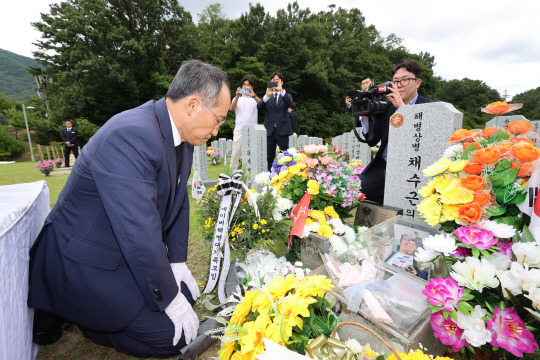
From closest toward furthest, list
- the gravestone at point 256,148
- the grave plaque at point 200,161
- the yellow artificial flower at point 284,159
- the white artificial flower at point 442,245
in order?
the white artificial flower at point 442,245, the yellow artificial flower at point 284,159, the gravestone at point 256,148, the grave plaque at point 200,161

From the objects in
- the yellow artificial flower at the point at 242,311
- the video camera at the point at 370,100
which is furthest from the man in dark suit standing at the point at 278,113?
the yellow artificial flower at the point at 242,311

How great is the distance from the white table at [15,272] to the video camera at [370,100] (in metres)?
3.23

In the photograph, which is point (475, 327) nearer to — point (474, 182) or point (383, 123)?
point (474, 182)

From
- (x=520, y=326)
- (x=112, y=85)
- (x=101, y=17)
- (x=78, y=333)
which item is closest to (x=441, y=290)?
(x=520, y=326)

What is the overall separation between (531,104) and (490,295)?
40343 mm

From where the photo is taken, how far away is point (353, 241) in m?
2.30

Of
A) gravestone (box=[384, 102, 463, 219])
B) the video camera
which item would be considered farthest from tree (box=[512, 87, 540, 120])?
gravestone (box=[384, 102, 463, 219])

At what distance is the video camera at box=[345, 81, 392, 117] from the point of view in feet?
10.4

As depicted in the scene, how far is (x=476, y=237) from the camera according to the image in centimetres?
117

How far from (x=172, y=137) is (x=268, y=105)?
15.0ft

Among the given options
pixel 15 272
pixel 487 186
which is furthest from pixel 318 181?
pixel 15 272

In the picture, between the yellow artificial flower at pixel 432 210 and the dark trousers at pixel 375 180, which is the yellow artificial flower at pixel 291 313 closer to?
the yellow artificial flower at pixel 432 210

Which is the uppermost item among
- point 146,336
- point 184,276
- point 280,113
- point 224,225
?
point 280,113

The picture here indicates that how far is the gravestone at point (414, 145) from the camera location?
2523mm
